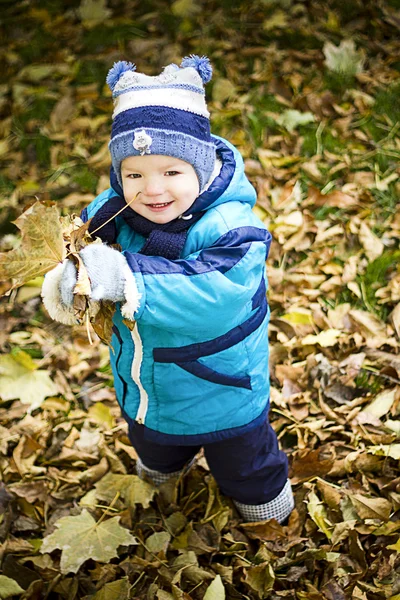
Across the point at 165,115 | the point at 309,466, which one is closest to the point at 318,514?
the point at 309,466

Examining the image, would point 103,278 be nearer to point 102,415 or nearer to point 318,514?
point 318,514

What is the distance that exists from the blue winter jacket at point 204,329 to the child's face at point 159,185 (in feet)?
0.16

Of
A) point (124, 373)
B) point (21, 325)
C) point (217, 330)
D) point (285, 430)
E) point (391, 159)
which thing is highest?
point (217, 330)

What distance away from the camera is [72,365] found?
9.31ft

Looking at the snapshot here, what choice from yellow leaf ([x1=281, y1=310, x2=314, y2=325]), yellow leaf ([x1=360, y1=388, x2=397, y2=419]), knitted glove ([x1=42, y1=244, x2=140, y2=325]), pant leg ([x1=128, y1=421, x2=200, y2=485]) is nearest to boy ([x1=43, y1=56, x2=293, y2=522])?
knitted glove ([x1=42, y1=244, x2=140, y2=325])

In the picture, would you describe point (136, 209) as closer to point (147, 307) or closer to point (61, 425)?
point (147, 307)

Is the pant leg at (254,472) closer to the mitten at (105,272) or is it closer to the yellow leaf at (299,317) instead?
the mitten at (105,272)

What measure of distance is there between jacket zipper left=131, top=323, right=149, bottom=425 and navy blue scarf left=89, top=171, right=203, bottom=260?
20cm

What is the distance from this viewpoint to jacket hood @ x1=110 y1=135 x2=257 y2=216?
162cm

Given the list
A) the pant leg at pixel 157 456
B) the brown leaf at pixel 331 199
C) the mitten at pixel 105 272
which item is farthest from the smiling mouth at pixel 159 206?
the brown leaf at pixel 331 199

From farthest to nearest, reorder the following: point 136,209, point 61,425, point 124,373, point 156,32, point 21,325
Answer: point 156,32, point 21,325, point 61,425, point 124,373, point 136,209

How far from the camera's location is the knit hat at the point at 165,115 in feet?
5.04

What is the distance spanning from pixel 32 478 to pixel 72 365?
1.83 ft

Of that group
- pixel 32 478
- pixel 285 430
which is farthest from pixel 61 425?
pixel 285 430
